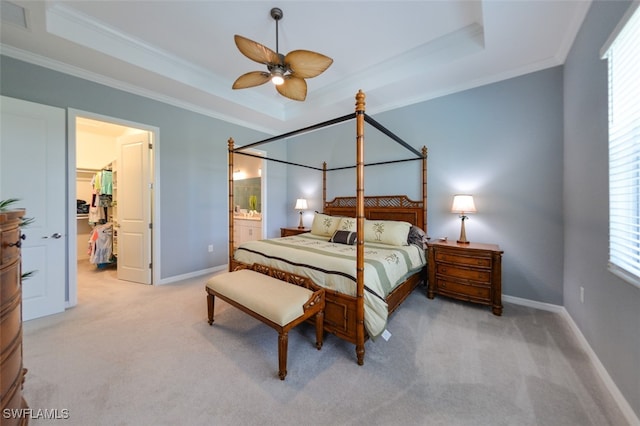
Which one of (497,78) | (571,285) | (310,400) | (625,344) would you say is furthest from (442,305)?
(497,78)

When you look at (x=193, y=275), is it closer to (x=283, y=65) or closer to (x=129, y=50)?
(x=129, y=50)

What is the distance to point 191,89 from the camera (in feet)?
10.7

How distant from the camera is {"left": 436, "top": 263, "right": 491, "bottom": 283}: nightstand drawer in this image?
2.59 meters

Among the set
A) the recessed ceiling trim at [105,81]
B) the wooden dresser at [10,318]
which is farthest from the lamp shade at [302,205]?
the wooden dresser at [10,318]

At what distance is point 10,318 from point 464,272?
3.54m

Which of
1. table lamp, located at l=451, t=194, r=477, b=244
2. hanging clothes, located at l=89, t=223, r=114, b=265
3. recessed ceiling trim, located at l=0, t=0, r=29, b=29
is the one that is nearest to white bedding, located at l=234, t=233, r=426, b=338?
table lamp, located at l=451, t=194, r=477, b=244

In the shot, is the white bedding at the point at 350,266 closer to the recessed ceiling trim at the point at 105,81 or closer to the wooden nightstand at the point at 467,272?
the wooden nightstand at the point at 467,272

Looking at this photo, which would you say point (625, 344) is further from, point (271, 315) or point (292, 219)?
point (292, 219)

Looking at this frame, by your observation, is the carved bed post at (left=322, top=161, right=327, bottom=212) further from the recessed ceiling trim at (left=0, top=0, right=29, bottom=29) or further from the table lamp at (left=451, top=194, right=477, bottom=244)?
the recessed ceiling trim at (left=0, top=0, right=29, bottom=29)

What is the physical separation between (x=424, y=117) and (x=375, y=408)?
3.55 metres

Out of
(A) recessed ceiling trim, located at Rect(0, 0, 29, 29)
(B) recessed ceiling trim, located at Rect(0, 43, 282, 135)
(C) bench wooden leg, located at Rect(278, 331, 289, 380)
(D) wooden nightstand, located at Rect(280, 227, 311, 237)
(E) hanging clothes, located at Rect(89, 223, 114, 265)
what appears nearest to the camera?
(C) bench wooden leg, located at Rect(278, 331, 289, 380)

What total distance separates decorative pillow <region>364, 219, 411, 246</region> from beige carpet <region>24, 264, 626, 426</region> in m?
0.90

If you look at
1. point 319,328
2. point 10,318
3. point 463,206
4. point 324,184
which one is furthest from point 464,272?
point 10,318

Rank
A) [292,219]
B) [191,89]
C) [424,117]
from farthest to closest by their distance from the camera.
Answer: [292,219]
[424,117]
[191,89]
